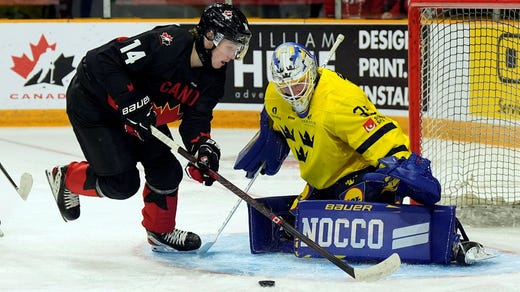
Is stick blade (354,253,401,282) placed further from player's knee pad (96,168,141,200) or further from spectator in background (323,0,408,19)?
spectator in background (323,0,408,19)

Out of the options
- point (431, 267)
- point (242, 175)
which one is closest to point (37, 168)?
point (242, 175)

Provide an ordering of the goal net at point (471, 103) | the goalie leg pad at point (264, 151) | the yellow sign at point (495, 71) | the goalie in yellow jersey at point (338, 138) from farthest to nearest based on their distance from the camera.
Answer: the yellow sign at point (495, 71) < the goal net at point (471, 103) < the goalie leg pad at point (264, 151) < the goalie in yellow jersey at point (338, 138)

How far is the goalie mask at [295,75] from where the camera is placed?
373 centimetres

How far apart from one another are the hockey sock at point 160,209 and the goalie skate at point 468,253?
105 cm

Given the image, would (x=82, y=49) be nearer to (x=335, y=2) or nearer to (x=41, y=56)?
(x=41, y=56)

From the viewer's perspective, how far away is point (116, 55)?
386cm

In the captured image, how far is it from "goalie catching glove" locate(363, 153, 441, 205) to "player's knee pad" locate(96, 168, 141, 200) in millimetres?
872

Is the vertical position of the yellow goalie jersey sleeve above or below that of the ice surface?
above

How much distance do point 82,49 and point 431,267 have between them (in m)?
4.63

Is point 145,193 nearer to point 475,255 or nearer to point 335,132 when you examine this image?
point 335,132

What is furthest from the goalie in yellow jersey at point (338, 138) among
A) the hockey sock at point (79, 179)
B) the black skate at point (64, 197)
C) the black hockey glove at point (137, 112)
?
the black skate at point (64, 197)

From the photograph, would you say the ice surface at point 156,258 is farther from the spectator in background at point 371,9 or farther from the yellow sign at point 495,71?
the spectator in background at point 371,9

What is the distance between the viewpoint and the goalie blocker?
3703 mm

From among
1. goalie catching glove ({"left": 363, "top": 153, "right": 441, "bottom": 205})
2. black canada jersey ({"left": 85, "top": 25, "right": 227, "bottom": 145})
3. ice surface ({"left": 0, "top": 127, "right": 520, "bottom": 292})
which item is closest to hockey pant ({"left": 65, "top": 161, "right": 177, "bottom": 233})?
ice surface ({"left": 0, "top": 127, "right": 520, "bottom": 292})
